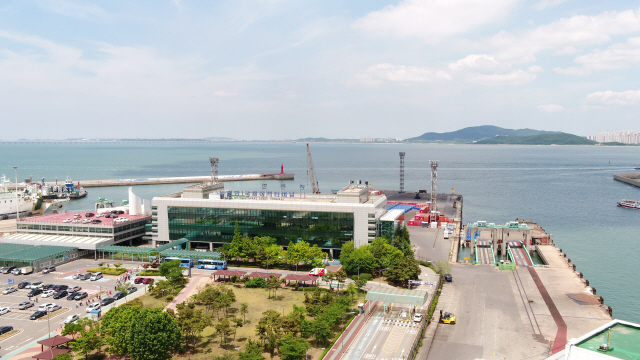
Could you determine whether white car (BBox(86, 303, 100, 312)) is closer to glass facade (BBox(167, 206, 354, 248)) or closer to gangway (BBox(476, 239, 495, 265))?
glass facade (BBox(167, 206, 354, 248))

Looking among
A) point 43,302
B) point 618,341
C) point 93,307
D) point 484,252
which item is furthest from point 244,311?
point 484,252

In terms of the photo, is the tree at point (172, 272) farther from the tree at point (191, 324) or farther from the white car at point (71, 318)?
the tree at point (191, 324)

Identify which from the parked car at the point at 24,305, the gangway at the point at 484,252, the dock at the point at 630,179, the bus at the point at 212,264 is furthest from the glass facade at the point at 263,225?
the dock at the point at 630,179

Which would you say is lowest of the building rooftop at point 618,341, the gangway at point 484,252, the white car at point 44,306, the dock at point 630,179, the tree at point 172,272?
the gangway at point 484,252

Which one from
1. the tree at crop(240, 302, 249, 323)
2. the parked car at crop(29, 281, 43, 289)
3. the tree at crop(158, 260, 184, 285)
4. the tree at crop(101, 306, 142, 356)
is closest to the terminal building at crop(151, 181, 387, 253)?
the tree at crop(158, 260, 184, 285)

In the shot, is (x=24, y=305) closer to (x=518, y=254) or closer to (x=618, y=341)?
(x=618, y=341)

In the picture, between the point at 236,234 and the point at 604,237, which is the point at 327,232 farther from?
the point at 604,237
